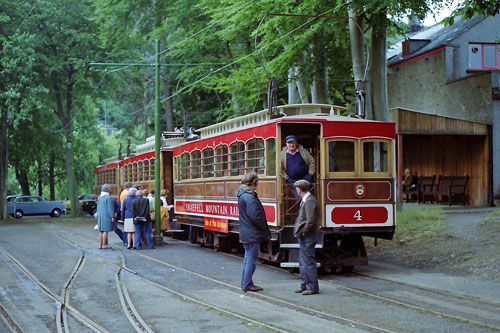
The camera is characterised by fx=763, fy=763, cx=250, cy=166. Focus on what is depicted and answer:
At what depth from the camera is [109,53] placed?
38938mm

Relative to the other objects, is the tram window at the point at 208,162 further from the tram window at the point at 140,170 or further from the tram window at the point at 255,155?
the tram window at the point at 140,170

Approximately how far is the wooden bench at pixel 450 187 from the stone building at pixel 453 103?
23.7 inches

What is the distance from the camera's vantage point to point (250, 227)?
38.8 feet

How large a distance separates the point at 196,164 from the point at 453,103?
14825mm

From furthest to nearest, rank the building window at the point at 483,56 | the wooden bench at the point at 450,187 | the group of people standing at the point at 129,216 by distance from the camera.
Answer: the building window at the point at 483,56
the wooden bench at the point at 450,187
the group of people standing at the point at 129,216

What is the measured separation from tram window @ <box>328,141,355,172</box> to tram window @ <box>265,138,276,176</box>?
3.61 feet

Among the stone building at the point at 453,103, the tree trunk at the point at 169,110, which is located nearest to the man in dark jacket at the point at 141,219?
the stone building at the point at 453,103

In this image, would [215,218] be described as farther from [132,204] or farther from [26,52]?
[26,52]

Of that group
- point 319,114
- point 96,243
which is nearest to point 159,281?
point 319,114

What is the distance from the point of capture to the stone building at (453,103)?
27.7 metres

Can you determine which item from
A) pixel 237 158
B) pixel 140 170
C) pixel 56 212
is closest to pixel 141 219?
pixel 237 158

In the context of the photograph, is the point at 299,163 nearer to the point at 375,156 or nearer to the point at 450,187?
the point at 375,156

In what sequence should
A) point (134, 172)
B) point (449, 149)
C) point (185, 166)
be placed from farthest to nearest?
point (449, 149), point (134, 172), point (185, 166)

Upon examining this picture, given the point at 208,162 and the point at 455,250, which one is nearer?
the point at 455,250
